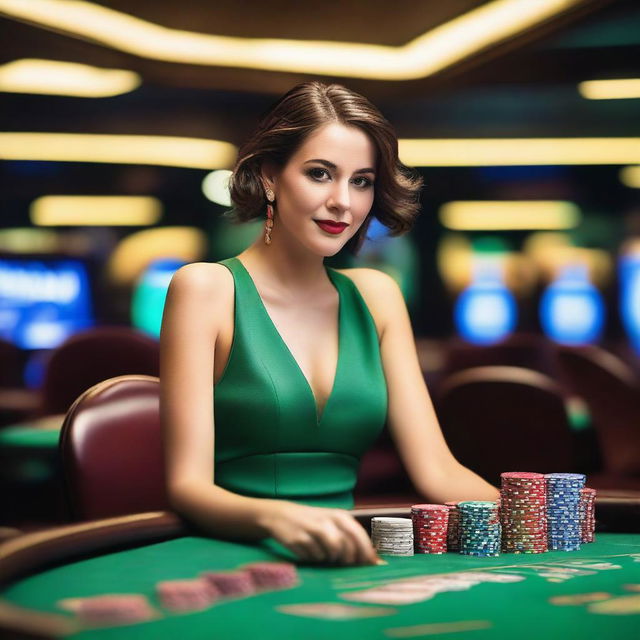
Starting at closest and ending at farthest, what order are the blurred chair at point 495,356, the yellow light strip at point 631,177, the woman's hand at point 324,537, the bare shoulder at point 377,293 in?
the woman's hand at point 324,537, the bare shoulder at point 377,293, the blurred chair at point 495,356, the yellow light strip at point 631,177

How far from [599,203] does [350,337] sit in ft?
22.7

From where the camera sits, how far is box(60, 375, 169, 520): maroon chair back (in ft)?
5.53

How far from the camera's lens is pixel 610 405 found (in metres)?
3.88

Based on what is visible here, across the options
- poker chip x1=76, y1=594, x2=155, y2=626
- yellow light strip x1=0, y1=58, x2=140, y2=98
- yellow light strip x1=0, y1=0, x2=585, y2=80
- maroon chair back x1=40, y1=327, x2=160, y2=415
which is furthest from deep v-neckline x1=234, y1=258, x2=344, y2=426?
yellow light strip x1=0, y1=58, x2=140, y2=98

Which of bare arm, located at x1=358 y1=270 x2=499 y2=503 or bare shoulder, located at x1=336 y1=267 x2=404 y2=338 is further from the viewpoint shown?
bare shoulder, located at x1=336 y1=267 x2=404 y2=338

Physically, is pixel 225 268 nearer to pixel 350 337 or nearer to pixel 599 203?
pixel 350 337

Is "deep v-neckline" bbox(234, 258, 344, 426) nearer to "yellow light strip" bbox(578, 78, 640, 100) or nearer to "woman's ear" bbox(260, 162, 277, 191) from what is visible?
"woman's ear" bbox(260, 162, 277, 191)

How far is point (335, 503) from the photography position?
1791 millimetres

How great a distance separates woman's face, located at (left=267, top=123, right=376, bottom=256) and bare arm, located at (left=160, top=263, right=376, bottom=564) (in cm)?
17

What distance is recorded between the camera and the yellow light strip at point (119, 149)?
7.55 m

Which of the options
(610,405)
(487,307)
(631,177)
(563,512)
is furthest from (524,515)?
(631,177)

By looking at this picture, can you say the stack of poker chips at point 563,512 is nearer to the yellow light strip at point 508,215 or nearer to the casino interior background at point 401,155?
the casino interior background at point 401,155

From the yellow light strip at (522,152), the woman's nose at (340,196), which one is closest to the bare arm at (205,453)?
the woman's nose at (340,196)

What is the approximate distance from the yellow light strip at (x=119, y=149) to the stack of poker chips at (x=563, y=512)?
255 inches
